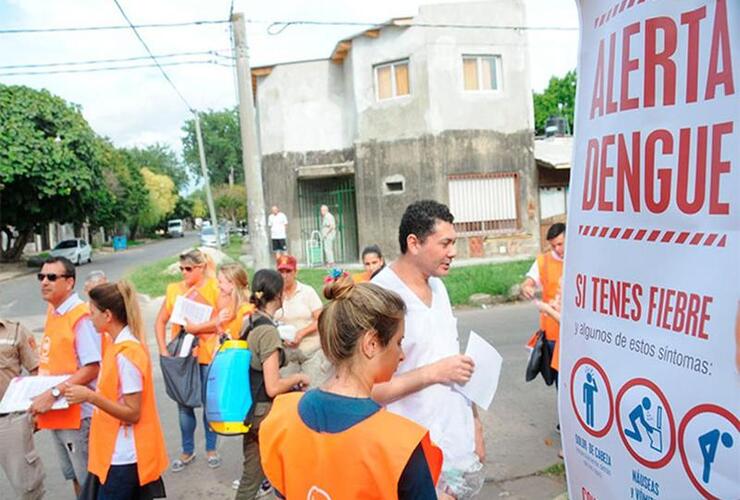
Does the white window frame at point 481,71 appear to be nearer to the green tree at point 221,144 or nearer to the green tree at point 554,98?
the green tree at point 554,98

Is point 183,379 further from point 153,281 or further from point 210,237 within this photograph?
point 210,237

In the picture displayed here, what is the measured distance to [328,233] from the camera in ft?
58.7

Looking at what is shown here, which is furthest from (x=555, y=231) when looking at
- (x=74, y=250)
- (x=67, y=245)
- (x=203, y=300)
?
(x=67, y=245)

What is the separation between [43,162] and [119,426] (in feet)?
83.9

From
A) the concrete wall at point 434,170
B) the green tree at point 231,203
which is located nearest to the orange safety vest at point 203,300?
the concrete wall at point 434,170

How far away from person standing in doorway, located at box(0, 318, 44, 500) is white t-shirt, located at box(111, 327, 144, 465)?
1067mm

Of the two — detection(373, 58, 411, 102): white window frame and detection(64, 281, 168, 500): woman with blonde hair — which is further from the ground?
detection(373, 58, 411, 102): white window frame

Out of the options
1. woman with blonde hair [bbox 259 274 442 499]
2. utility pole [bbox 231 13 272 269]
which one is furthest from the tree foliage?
woman with blonde hair [bbox 259 274 442 499]

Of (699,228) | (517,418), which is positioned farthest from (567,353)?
(517,418)

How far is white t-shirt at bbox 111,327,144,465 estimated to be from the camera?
3.09 metres

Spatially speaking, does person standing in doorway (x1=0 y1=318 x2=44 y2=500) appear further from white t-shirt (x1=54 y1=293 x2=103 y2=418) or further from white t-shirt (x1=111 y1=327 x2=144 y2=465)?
white t-shirt (x1=111 y1=327 x2=144 y2=465)

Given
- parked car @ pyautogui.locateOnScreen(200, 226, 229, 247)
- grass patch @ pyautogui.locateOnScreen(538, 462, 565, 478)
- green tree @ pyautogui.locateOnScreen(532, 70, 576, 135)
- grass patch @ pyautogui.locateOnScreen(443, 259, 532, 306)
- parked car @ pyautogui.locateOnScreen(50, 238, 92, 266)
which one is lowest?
parked car @ pyautogui.locateOnScreen(200, 226, 229, 247)

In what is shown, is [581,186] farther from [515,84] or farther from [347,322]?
[515,84]

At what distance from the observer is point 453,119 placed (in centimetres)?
1750
